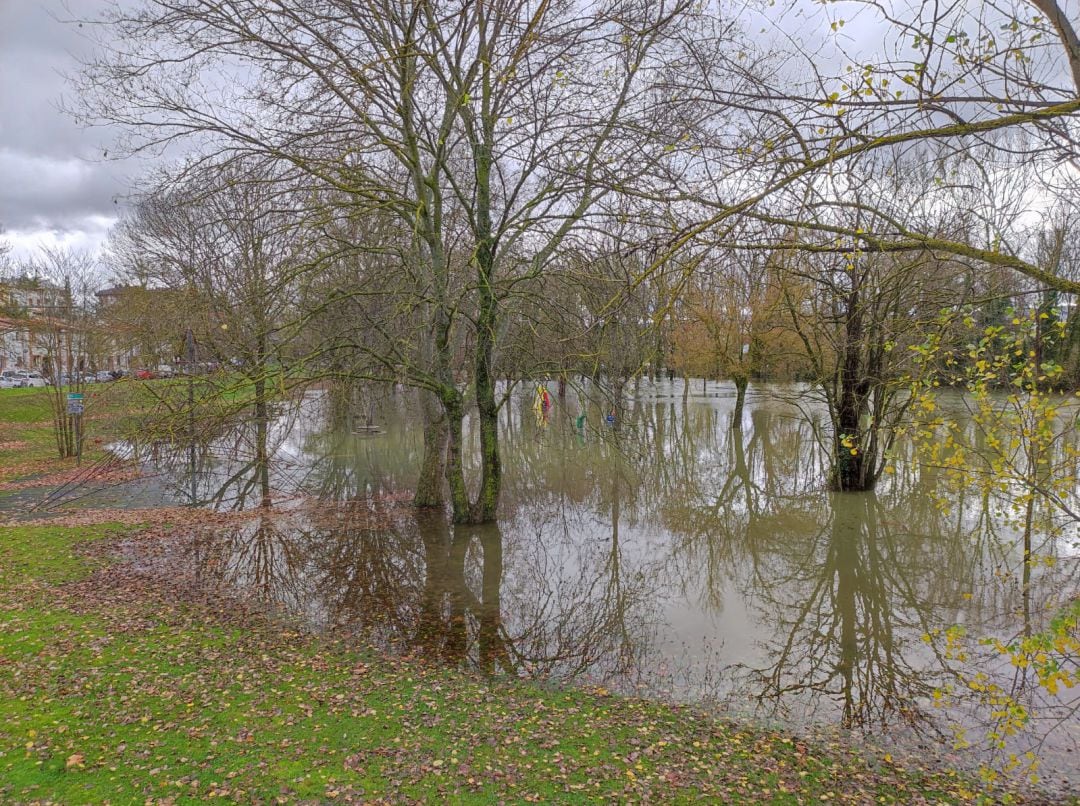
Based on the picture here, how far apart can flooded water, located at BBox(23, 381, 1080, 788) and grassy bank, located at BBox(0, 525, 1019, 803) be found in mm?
787

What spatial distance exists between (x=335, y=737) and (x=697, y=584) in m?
6.09

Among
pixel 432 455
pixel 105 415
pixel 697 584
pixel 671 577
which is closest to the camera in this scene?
pixel 697 584

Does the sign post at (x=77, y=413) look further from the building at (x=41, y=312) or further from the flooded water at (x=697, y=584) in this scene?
the flooded water at (x=697, y=584)

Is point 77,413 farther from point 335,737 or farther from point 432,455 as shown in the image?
point 335,737

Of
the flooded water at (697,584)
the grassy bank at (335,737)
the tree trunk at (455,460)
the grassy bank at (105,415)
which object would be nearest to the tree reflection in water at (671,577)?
the flooded water at (697,584)

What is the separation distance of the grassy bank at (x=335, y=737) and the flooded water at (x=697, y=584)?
79 cm

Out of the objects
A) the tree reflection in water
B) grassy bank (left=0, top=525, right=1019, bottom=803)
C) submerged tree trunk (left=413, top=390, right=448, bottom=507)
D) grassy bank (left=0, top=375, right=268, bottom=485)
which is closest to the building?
grassy bank (left=0, top=375, right=268, bottom=485)

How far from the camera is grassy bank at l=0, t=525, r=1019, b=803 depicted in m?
4.47

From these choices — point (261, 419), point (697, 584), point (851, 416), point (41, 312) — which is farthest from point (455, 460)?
point (41, 312)

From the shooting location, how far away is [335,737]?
5121mm

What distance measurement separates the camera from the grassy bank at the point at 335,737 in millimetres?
4469

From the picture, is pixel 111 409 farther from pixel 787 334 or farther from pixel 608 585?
pixel 787 334

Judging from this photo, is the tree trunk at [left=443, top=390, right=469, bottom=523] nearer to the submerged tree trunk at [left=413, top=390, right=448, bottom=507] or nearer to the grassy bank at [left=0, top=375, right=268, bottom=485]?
the submerged tree trunk at [left=413, top=390, right=448, bottom=507]

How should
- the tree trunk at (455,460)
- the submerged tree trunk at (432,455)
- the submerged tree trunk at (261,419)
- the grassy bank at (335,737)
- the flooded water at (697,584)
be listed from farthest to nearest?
the submerged tree trunk at (432,455)
the tree trunk at (455,460)
the submerged tree trunk at (261,419)
the flooded water at (697,584)
the grassy bank at (335,737)
